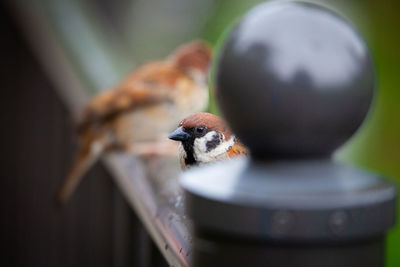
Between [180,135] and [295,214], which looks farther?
[180,135]

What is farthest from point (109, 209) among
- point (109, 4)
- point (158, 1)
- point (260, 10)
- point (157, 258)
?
point (158, 1)

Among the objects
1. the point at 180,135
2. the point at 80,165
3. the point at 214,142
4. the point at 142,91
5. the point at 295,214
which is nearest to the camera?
the point at 295,214

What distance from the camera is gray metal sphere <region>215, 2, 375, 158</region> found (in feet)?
1.49

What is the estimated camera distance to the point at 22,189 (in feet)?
8.36

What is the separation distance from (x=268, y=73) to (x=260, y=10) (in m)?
0.06

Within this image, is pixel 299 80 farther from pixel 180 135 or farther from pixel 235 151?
pixel 180 135

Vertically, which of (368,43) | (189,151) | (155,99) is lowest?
(155,99)

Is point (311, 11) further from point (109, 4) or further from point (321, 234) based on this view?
point (109, 4)

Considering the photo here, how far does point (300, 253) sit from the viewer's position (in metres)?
0.45

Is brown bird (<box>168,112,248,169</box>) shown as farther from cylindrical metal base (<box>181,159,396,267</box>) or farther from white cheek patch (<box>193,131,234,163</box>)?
cylindrical metal base (<box>181,159,396,267</box>)

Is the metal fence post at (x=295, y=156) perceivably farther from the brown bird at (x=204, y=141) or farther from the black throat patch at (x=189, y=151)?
the black throat patch at (x=189, y=151)

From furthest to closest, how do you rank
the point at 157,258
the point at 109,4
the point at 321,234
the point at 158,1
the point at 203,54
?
1. the point at 158,1
2. the point at 109,4
3. the point at 203,54
4. the point at 157,258
5. the point at 321,234

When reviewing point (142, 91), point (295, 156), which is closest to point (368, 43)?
point (142, 91)

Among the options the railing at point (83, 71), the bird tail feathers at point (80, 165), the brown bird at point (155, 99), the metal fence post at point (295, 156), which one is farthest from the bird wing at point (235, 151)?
the brown bird at point (155, 99)
